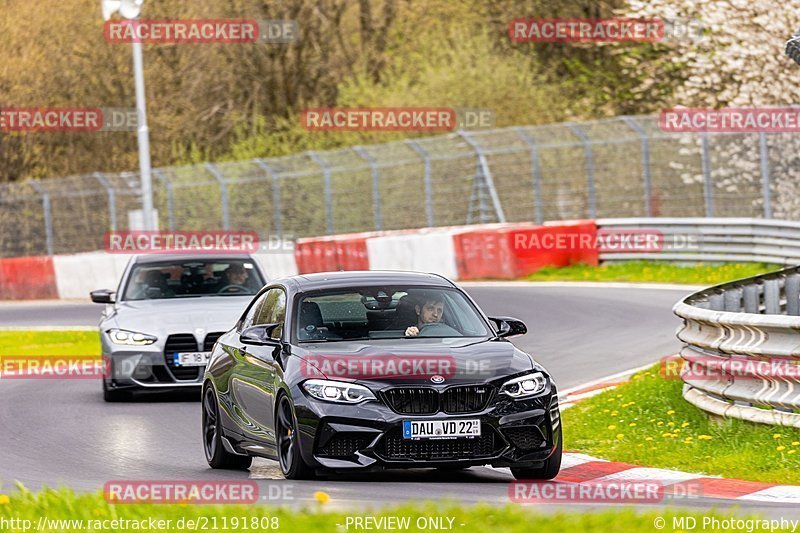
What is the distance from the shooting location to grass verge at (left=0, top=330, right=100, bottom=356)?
23.6 m

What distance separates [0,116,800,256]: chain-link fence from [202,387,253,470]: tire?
57.7 ft

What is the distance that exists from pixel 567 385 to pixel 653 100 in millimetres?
29315

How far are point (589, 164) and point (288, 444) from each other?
22.2 meters

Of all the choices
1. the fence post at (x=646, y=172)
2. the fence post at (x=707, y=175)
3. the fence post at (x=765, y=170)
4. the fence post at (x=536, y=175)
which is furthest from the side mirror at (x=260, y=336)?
the fence post at (x=536, y=175)

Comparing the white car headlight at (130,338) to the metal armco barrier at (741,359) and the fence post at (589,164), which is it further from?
the fence post at (589,164)

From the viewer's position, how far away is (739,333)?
11742mm

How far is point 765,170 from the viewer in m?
28.0

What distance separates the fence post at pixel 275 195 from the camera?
36750mm

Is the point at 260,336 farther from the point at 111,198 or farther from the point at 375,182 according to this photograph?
the point at 111,198

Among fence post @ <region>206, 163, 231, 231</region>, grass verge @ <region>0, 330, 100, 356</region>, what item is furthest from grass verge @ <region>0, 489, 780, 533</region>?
fence post @ <region>206, 163, 231, 231</region>

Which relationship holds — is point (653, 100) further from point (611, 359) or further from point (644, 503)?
point (644, 503)

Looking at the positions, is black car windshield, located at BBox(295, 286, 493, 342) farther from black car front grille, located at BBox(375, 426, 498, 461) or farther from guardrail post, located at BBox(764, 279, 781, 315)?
guardrail post, located at BBox(764, 279, 781, 315)

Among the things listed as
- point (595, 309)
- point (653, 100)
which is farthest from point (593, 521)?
point (653, 100)

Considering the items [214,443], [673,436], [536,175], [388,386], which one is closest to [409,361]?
[388,386]
